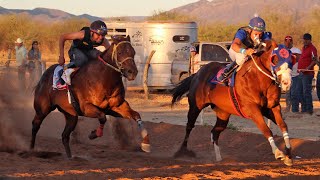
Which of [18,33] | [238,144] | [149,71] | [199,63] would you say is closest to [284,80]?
[238,144]

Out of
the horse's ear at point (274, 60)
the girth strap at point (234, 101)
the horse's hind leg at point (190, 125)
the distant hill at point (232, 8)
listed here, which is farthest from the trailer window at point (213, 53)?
the distant hill at point (232, 8)

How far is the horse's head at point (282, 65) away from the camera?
10477mm

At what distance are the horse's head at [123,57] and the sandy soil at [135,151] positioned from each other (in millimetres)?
1382

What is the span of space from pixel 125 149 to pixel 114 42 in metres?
2.66

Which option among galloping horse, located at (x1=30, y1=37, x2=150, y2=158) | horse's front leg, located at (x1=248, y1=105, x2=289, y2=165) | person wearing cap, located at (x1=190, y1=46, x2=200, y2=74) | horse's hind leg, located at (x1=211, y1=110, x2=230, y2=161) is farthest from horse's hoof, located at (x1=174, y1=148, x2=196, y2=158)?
person wearing cap, located at (x1=190, y1=46, x2=200, y2=74)

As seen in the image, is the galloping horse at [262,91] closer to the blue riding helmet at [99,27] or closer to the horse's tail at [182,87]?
the horse's tail at [182,87]

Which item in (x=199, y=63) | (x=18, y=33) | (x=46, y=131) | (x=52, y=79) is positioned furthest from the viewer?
(x=18, y=33)

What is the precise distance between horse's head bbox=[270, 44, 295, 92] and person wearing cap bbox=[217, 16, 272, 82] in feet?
1.69

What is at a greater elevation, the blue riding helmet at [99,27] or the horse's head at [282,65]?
the blue riding helmet at [99,27]

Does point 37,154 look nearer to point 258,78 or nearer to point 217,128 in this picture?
point 217,128

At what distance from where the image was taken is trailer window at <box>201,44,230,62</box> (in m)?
23.3

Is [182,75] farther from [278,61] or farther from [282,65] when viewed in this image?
[282,65]

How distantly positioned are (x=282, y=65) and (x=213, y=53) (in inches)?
508

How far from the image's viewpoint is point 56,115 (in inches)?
733
